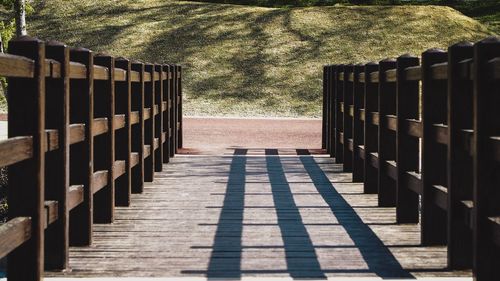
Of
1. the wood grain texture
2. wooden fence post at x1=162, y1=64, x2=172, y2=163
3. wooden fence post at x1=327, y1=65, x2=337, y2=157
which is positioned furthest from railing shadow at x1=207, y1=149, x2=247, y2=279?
wooden fence post at x1=327, y1=65, x2=337, y2=157

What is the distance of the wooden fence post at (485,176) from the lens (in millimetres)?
4922

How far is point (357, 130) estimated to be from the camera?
36.6 ft

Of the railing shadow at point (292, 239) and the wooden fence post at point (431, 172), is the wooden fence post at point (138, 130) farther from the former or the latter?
the wooden fence post at point (431, 172)

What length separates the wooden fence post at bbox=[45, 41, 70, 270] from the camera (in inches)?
223

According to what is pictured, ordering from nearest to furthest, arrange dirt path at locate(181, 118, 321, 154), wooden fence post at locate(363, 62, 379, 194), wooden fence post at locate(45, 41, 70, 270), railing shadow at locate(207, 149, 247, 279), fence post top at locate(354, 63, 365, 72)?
wooden fence post at locate(45, 41, 70, 270) < railing shadow at locate(207, 149, 247, 279) < wooden fence post at locate(363, 62, 379, 194) < fence post top at locate(354, 63, 365, 72) < dirt path at locate(181, 118, 321, 154)

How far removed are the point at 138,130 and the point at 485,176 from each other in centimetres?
526

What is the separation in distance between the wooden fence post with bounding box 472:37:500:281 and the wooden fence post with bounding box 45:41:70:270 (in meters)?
2.63

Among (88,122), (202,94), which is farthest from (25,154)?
(202,94)

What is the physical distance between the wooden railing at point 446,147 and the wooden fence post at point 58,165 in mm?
2566

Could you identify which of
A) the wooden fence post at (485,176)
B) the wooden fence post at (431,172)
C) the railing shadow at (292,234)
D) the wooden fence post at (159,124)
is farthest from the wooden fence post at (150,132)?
the wooden fence post at (485,176)

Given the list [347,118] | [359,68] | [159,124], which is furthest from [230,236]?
[347,118]

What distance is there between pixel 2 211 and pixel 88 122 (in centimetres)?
776

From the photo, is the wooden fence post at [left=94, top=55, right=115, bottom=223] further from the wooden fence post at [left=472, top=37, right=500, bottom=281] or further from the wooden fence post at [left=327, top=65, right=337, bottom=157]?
the wooden fence post at [left=327, top=65, right=337, bottom=157]

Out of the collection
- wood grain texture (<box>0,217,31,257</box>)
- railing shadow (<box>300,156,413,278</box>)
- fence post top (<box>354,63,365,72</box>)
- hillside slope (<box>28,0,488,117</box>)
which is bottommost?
railing shadow (<box>300,156,413,278</box>)
